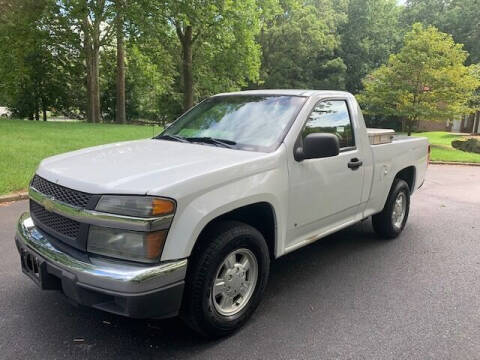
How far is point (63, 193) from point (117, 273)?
2.40 ft

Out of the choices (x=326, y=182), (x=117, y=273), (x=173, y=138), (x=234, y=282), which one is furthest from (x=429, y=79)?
(x=117, y=273)

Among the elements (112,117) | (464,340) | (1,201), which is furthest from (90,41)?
(464,340)

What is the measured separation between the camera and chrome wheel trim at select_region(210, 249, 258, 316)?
3.00 metres

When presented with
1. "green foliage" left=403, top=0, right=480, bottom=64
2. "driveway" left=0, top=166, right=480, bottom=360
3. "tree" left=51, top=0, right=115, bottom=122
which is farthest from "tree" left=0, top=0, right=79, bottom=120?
"green foliage" left=403, top=0, right=480, bottom=64

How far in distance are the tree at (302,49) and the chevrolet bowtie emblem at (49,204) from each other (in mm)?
34728

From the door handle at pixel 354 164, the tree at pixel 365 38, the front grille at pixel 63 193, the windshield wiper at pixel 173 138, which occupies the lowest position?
the front grille at pixel 63 193

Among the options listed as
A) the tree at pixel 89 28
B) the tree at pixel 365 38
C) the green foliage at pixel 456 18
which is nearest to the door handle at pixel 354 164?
the tree at pixel 89 28

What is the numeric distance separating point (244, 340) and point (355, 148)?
7.44 ft

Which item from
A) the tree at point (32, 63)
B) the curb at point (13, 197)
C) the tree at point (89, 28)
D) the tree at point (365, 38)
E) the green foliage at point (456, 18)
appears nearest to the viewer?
the curb at point (13, 197)

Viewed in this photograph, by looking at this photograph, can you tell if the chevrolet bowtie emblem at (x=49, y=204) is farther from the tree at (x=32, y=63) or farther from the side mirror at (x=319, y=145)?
the tree at (x=32, y=63)

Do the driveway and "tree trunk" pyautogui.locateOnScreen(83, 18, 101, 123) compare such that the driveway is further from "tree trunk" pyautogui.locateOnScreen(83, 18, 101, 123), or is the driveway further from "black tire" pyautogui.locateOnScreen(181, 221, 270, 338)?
"tree trunk" pyautogui.locateOnScreen(83, 18, 101, 123)

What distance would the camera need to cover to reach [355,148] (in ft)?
14.2

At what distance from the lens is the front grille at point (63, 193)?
2.66 metres

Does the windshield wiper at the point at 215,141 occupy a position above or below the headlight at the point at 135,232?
above
